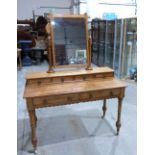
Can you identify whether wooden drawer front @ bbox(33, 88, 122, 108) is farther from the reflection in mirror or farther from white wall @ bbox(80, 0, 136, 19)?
white wall @ bbox(80, 0, 136, 19)

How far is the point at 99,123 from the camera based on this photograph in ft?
8.61

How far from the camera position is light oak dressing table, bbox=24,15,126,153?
1847 millimetres

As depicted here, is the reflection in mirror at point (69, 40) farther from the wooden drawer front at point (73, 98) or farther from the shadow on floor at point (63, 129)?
the shadow on floor at point (63, 129)

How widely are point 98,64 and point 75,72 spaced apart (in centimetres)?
369

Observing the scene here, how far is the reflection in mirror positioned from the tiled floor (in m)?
0.91

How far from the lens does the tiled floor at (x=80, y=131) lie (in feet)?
6.88

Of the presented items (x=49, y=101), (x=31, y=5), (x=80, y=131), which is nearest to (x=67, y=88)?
(x=49, y=101)

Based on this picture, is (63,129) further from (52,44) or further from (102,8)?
(102,8)

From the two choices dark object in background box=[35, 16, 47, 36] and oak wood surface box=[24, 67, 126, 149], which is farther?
dark object in background box=[35, 16, 47, 36]

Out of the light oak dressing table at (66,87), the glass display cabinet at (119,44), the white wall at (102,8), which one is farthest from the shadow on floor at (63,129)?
the white wall at (102,8)

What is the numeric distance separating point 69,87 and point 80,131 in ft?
2.47

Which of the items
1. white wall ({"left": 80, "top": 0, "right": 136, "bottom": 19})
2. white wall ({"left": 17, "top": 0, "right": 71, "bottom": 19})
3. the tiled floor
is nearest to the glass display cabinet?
white wall ({"left": 80, "top": 0, "right": 136, "bottom": 19})
